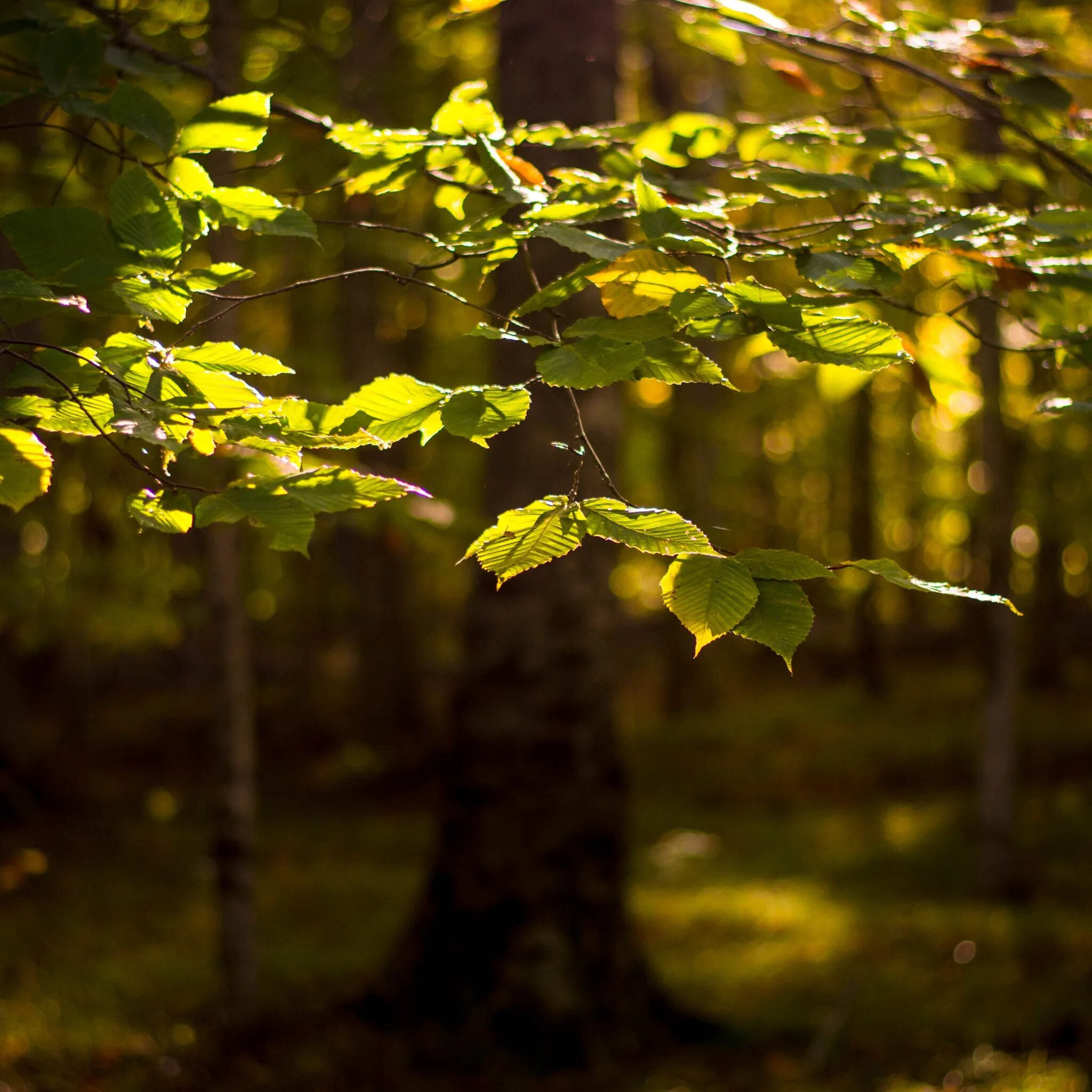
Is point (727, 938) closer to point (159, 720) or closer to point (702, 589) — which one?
point (702, 589)

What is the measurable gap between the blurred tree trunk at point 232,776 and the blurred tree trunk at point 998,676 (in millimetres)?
4982

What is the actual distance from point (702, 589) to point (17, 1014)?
5355mm

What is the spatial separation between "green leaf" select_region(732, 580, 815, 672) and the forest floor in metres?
3.65

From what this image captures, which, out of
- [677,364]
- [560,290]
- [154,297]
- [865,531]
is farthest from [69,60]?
[865,531]

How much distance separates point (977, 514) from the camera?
14000 millimetres

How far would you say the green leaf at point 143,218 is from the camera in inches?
62.2

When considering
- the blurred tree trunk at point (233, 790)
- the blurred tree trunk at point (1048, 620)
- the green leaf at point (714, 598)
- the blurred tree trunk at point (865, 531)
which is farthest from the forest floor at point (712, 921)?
the green leaf at point (714, 598)

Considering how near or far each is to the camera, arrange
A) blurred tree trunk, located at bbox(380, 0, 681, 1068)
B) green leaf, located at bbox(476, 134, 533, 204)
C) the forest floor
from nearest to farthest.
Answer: green leaf, located at bbox(476, 134, 533, 204), blurred tree trunk, located at bbox(380, 0, 681, 1068), the forest floor

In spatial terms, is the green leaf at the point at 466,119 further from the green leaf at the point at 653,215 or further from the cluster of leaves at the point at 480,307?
the green leaf at the point at 653,215

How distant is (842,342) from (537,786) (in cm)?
334

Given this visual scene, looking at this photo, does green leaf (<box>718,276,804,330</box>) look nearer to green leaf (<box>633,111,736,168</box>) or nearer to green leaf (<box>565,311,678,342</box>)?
green leaf (<box>565,311,678,342</box>)

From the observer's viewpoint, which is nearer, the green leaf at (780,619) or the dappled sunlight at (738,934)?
the green leaf at (780,619)

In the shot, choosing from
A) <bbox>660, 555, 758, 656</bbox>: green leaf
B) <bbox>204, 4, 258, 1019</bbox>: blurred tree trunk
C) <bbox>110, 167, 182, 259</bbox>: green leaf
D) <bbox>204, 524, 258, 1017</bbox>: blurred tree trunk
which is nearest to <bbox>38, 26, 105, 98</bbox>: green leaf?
<bbox>110, 167, 182, 259</bbox>: green leaf

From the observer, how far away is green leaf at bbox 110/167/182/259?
1.58m
